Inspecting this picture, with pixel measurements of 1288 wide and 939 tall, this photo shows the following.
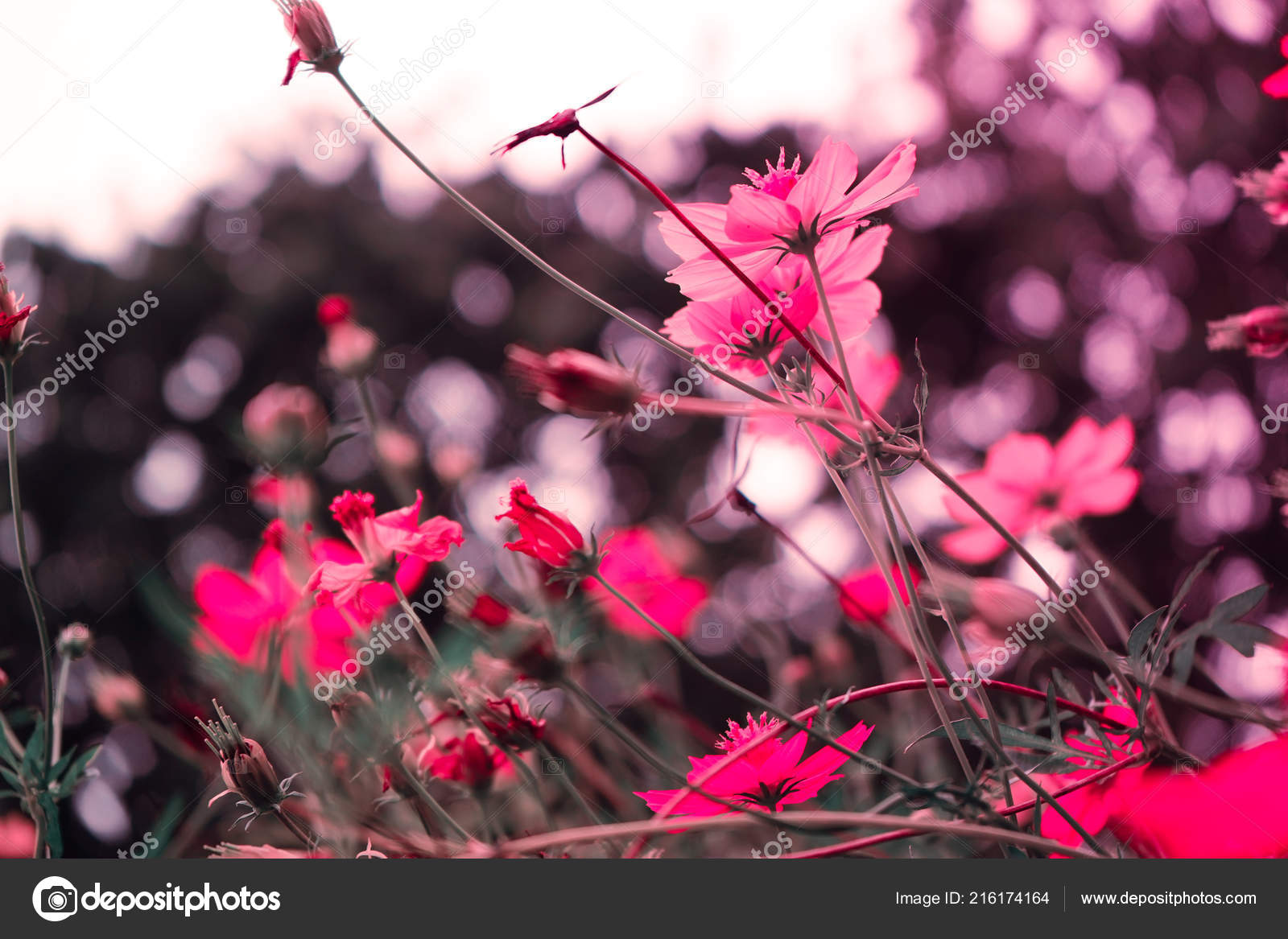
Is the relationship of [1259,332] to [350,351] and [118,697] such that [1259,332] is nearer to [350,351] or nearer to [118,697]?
[350,351]

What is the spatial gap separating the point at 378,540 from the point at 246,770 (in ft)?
0.26

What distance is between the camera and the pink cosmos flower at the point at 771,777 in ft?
0.77

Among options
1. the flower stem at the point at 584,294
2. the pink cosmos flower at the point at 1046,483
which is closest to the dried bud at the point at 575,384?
the flower stem at the point at 584,294

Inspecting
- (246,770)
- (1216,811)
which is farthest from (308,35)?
(1216,811)

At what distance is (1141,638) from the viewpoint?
0.60ft

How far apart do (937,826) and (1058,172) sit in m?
1.07

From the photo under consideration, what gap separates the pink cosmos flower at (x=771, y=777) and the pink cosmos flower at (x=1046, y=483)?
14 cm

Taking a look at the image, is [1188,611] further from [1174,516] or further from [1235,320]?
[1235,320]

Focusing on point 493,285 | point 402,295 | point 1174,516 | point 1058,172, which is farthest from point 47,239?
point 1174,516

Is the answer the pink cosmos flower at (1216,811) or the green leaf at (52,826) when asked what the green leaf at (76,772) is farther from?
the pink cosmos flower at (1216,811)

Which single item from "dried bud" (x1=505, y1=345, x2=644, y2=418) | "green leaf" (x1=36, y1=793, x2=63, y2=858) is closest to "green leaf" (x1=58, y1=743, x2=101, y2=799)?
"green leaf" (x1=36, y1=793, x2=63, y2=858)

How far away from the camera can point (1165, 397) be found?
2.86 feet

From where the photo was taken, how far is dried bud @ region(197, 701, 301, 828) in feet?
0.75

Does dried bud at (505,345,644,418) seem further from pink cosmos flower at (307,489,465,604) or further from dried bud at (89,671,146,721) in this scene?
dried bud at (89,671,146,721)
